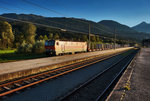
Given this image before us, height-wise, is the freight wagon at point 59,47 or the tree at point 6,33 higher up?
the tree at point 6,33

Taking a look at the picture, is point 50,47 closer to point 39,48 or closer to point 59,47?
point 59,47

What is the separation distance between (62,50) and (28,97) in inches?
674

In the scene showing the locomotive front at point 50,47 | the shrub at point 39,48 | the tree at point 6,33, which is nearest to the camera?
the locomotive front at point 50,47

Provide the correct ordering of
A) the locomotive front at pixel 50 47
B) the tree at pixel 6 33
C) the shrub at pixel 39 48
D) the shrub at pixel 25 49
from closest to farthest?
the locomotive front at pixel 50 47, the shrub at pixel 39 48, the shrub at pixel 25 49, the tree at pixel 6 33

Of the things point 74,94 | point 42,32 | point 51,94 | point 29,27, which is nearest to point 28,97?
point 51,94

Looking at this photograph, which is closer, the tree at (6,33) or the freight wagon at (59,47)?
the freight wagon at (59,47)

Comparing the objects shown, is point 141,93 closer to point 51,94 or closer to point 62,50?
point 51,94

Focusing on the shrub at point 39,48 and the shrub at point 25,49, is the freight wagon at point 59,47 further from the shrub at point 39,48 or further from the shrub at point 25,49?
the shrub at point 25,49

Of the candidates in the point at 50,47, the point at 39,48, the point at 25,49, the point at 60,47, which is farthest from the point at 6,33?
the point at 60,47

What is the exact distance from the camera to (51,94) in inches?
247

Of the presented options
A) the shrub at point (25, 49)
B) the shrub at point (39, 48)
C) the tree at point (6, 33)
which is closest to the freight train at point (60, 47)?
the shrub at point (39, 48)

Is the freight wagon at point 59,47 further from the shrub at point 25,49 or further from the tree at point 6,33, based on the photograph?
the tree at point 6,33

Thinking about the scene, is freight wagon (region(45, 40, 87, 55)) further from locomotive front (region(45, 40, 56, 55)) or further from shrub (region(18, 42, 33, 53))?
shrub (region(18, 42, 33, 53))

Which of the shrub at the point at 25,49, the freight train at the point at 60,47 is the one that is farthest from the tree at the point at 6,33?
the freight train at the point at 60,47
